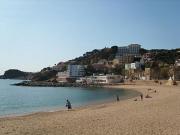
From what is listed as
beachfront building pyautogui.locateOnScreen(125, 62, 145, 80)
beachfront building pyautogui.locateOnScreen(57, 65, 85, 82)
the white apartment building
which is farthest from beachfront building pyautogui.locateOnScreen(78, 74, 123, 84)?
beachfront building pyautogui.locateOnScreen(57, 65, 85, 82)

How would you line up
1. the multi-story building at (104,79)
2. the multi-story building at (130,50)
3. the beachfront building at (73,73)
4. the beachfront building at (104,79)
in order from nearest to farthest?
1. the beachfront building at (104,79)
2. the multi-story building at (104,79)
3. the beachfront building at (73,73)
4. the multi-story building at (130,50)

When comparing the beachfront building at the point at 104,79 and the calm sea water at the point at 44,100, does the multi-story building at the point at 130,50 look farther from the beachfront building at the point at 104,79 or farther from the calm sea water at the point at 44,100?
the calm sea water at the point at 44,100

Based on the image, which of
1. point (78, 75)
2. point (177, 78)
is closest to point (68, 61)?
point (78, 75)

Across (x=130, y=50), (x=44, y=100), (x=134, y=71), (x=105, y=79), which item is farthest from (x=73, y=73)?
(x=44, y=100)

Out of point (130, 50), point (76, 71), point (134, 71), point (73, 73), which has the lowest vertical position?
point (73, 73)

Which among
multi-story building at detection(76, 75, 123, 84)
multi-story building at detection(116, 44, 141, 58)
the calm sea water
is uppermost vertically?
multi-story building at detection(116, 44, 141, 58)

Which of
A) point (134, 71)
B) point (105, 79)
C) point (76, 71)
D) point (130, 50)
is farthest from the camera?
point (130, 50)

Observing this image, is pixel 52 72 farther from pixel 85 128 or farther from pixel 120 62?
pixel 85 128

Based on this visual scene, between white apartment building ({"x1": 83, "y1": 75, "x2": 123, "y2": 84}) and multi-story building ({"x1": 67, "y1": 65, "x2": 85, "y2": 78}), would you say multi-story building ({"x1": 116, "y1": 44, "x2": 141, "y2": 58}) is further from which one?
white apartment building ({"x1": 83, "y1": 75, "x2": 123, "y2": 84})

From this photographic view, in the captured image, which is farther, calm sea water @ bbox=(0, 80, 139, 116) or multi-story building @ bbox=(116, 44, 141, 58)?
multi-story building @ bbox=(116, 44, 141, 58)

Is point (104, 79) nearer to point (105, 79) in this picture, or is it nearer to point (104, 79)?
point (104, 79)

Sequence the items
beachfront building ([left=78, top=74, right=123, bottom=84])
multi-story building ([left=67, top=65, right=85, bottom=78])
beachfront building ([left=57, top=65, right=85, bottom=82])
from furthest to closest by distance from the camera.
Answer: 1. multi-story building ([left=67, top=65, right=85, bottom=78])
2. beachfront building ([left=57, top=65, right=85, bottom=82])
3. beachfront building ([left=78, top=74, right=123, bottom=84])

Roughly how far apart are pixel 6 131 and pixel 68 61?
16260 centimetres

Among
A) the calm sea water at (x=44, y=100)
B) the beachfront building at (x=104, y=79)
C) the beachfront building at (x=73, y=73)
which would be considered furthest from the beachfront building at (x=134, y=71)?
the calm sea water at (x=44, y=100)
